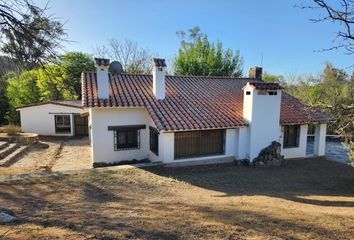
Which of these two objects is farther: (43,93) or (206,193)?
(43,93)

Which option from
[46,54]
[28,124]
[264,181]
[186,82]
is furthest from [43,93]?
[264,181]

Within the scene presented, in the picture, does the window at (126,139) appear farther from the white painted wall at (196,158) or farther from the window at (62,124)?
the window at (62,124)

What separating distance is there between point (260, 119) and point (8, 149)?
16044 millimetres

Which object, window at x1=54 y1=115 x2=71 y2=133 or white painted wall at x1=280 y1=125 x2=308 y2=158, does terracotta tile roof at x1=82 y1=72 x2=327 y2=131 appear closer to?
white painted wall at x1=280 y1=125 x2=308 y2=158

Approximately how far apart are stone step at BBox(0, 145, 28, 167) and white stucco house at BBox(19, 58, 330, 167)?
525cm

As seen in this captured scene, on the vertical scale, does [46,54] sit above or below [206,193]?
above

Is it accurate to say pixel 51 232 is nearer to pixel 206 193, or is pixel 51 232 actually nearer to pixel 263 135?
pixel 206 193

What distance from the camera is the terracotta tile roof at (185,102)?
41.1 feet

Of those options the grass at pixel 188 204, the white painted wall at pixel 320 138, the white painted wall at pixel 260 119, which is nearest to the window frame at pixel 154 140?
the grass at pixel 188 204

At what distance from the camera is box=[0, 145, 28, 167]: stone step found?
14.1 m

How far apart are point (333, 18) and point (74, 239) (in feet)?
26.6

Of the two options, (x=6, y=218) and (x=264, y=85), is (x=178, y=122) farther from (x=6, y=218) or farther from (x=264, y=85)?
(x=6, y=218)

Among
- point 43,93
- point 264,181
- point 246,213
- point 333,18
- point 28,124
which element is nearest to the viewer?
point 246,213

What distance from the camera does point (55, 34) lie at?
714 centimetres
